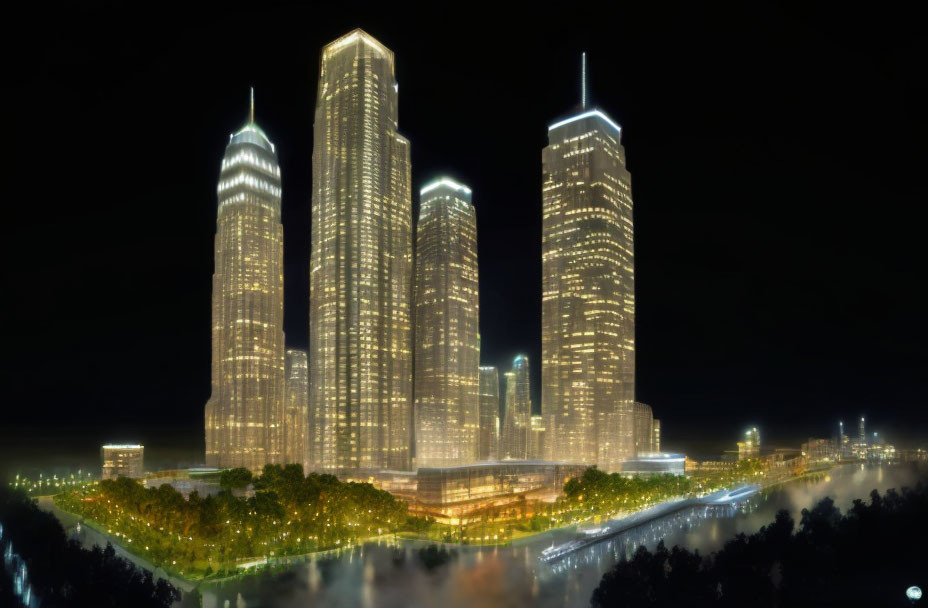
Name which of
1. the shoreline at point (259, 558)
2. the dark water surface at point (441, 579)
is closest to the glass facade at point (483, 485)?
the shoreline at point (259, 558)

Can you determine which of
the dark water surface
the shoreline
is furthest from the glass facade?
the dark water surface

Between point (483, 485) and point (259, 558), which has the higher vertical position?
point (259, 558)

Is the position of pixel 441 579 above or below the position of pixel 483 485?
above

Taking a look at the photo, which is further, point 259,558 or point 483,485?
point 483,485

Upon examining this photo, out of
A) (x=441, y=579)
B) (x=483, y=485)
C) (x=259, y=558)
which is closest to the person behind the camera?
(x=441, y=579)

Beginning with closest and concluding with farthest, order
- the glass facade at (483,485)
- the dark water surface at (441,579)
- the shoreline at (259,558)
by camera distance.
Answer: the dark water surface at (441,579)
the shoreline at (259,558)
the glass facade at (483,485)

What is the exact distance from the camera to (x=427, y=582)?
263 feet

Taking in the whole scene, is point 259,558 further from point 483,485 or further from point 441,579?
point 483,485

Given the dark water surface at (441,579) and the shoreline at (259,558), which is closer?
the dark water surface at (441,579)

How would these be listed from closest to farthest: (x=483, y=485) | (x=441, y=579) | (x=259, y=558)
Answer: (x=441, y=579) → (x=259, y=558) → (x=483, y=485)

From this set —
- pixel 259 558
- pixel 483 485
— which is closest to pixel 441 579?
pixel 259 558

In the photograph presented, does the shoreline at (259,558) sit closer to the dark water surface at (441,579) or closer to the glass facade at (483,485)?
the dark water surface at (441,579)

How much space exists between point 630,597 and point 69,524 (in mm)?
108236

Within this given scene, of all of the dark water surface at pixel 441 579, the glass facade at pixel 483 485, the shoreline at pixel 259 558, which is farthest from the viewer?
the glass facade at pixel 483 485
